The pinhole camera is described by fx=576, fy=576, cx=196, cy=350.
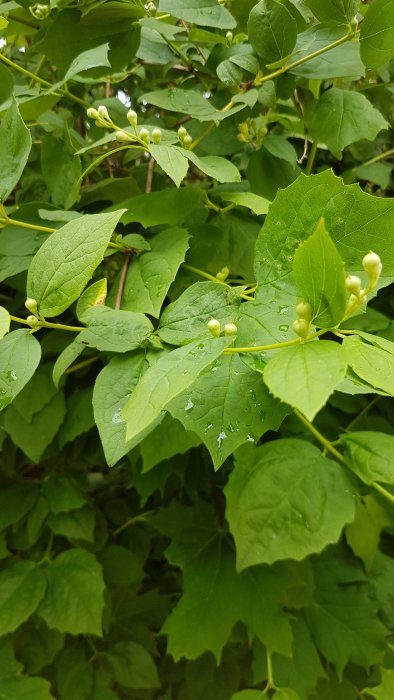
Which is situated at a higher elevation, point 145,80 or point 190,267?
point 145,80

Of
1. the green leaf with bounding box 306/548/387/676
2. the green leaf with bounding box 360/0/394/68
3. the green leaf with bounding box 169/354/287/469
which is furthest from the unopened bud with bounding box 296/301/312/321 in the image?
the green leaf with bounding box 306/548/387/676

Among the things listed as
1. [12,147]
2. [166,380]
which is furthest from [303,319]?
[12,147]

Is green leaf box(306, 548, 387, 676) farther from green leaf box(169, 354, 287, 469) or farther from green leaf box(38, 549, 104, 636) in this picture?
green leaf box(169, 354, 287, 469)

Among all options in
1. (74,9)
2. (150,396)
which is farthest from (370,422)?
(74,9)

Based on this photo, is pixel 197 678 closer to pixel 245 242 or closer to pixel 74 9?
pixel 245 242

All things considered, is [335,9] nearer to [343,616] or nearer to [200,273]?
[200,273]
